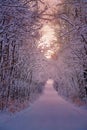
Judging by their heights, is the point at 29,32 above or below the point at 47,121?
above

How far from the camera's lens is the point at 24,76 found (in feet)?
93.7

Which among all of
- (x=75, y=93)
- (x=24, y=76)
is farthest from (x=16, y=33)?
(x=75, y=93)

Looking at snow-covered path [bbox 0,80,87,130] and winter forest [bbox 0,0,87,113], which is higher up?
winter forest [bbox 0,0,87,113]

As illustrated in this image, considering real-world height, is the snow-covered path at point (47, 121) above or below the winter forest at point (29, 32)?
below

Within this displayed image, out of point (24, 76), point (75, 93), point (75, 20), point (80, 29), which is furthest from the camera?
point (75, 93)

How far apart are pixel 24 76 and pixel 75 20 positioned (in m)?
11.5

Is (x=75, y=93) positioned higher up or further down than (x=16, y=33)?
further down

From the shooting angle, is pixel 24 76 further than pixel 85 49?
Yes

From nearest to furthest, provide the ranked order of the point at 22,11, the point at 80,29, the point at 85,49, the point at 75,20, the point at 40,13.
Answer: the point at 22,11 < the point at 40,13 < the point at 80,29 < the point at 75,20 < the point at 85,49

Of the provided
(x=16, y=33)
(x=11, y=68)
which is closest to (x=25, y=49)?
(x=11, y=68)

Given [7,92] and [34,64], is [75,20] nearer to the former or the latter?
[7,92]

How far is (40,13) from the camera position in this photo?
40.1 ft

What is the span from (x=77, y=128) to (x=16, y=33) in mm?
4545

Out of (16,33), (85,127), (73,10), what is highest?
(73,10)
